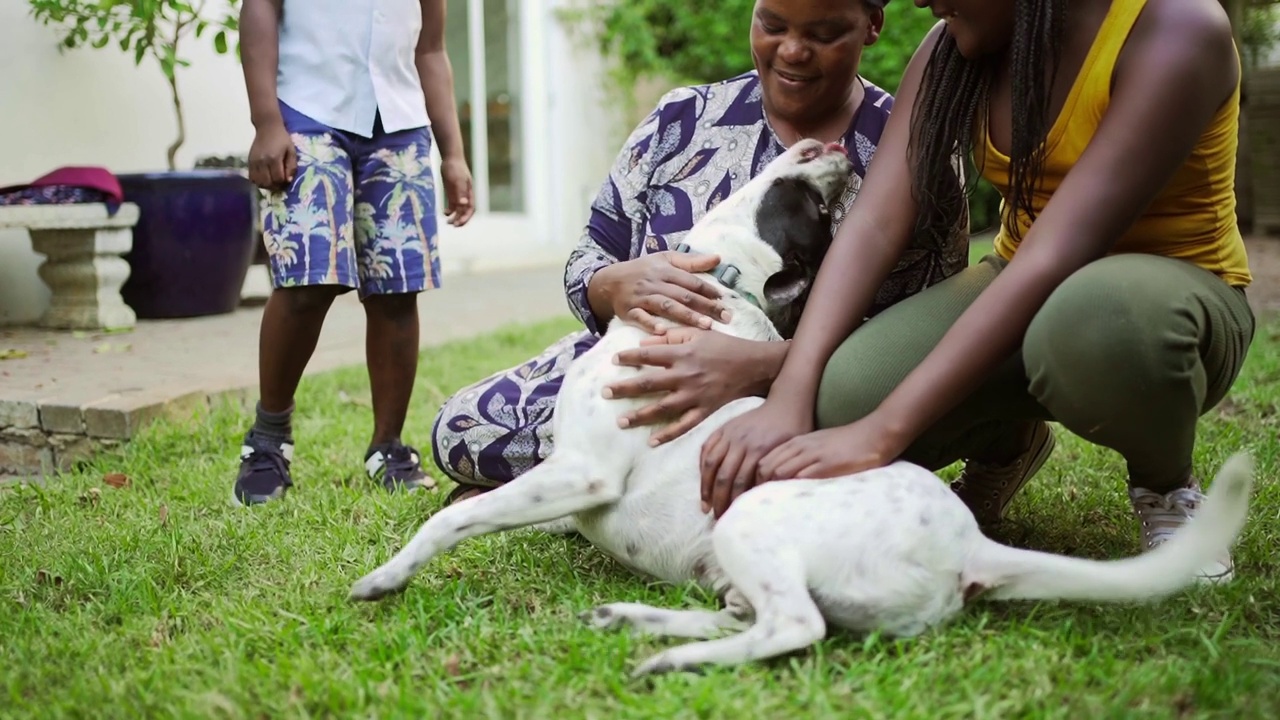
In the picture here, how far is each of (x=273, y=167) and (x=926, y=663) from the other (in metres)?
1.97

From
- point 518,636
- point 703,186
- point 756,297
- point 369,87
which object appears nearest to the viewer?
point 518,636

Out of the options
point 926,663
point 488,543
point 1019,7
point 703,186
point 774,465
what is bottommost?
point 488,543

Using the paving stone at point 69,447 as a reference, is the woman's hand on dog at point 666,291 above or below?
above

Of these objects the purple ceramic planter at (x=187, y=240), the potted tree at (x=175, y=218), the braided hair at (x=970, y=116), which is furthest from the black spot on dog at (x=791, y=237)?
the purple ceramic planter at (x=187, y=240)

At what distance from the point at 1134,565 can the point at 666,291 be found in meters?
0.99

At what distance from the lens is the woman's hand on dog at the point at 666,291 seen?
7.63ft

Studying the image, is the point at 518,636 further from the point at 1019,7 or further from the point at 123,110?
the point at 123,110

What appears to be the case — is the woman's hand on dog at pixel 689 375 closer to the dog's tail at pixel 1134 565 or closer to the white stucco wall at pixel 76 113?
the dog's tail at pixel 1134 565

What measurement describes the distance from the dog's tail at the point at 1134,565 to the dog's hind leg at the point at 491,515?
71cm

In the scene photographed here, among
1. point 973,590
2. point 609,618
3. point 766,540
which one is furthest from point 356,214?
point 973,590

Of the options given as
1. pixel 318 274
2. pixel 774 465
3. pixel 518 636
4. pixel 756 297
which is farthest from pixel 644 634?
pixel 318 274

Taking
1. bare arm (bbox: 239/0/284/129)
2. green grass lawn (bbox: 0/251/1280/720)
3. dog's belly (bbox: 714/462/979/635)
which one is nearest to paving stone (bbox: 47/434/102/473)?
green grass lawn (bbox: 0/251/1280/720)

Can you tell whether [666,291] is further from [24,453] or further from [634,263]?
[24,453]

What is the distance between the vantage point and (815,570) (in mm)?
1878
